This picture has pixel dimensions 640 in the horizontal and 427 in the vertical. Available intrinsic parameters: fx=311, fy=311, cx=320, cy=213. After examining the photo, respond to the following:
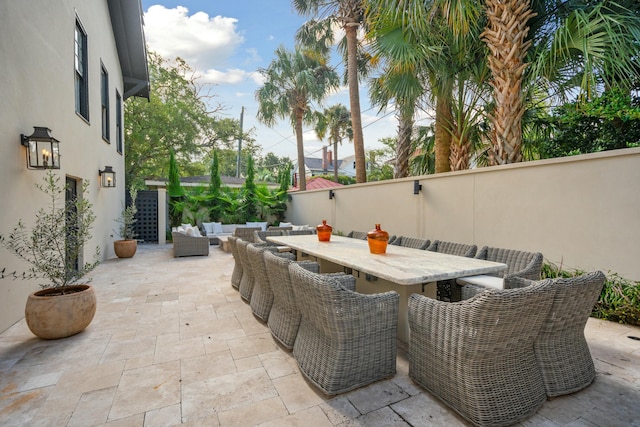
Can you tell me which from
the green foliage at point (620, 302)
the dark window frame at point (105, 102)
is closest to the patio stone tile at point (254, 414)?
the green foliage at point (620, 302)

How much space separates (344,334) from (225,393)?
98 centimetres

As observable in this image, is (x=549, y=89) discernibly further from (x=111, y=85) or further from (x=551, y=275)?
(x=111, y=85)

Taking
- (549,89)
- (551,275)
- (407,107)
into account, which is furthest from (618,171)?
(407,107)

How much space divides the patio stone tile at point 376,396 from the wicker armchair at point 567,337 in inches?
39.2

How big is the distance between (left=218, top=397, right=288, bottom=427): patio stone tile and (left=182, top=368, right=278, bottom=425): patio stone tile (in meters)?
0.03

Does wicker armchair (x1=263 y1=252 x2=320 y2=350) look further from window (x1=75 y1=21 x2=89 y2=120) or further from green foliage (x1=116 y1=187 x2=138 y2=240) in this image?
green foliage (x1=116 y1=187 x2=138 y2=240)

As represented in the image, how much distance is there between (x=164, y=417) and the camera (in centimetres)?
199

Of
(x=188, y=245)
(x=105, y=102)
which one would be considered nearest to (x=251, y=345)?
(x=188, y=245)

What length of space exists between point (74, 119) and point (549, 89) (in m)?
8.29

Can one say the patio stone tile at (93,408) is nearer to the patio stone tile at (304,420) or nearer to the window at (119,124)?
the patio stone tile at (304,420)

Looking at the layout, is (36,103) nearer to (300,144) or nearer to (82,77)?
(82,77)

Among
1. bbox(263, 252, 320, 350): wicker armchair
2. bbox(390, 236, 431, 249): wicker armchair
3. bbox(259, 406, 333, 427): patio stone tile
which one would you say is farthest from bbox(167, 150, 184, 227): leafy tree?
bbox(259, 406, 333, 427): patio stone tile

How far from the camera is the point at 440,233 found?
19.4ft

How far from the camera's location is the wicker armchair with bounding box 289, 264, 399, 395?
2143mm
